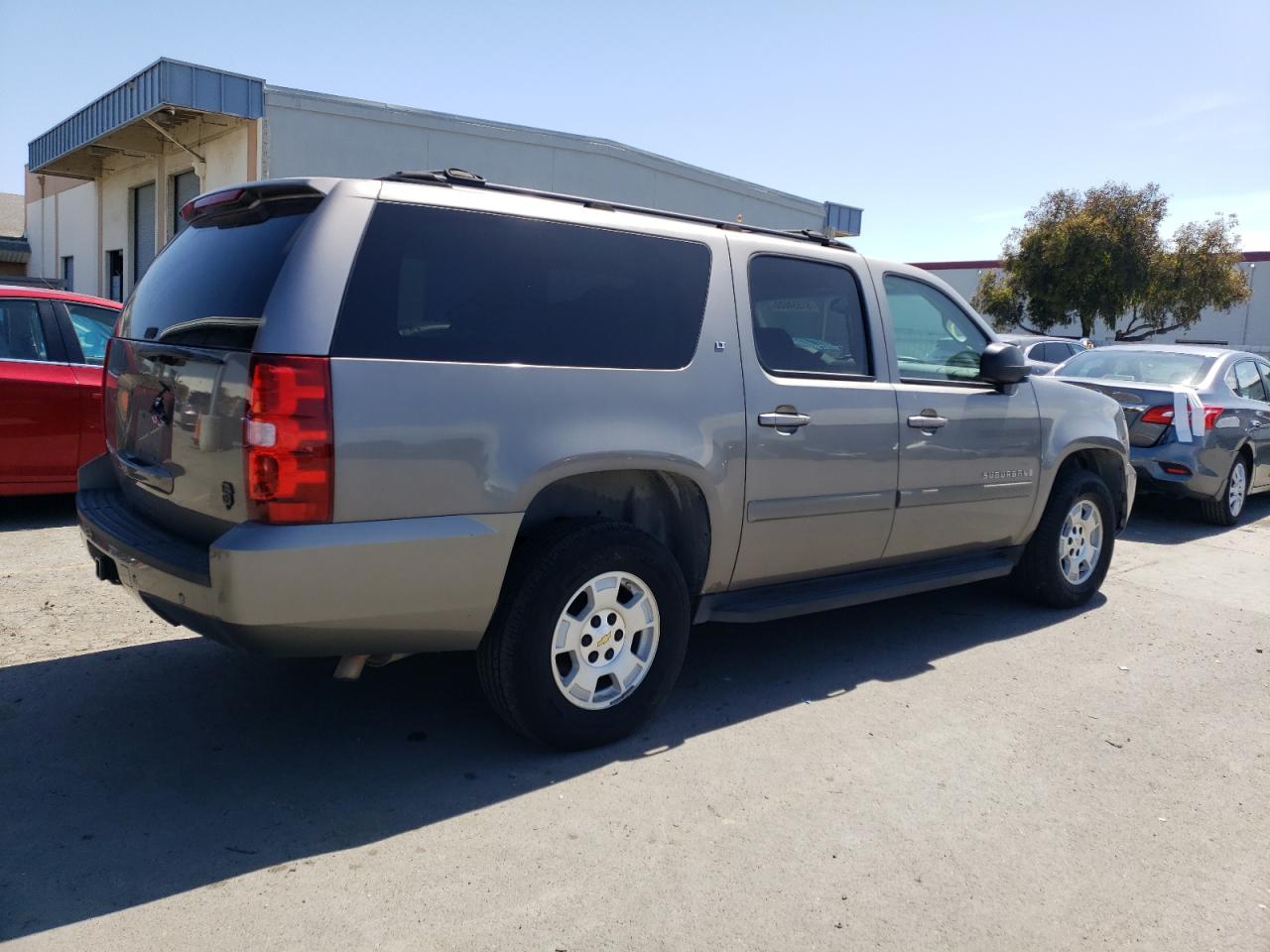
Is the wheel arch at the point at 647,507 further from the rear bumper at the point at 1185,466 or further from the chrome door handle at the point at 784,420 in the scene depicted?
the rear bumper at the point at 1185,466

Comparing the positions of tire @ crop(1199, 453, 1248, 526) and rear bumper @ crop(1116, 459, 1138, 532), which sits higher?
rear bumper @ crop(1116, 459, 1138, 532)

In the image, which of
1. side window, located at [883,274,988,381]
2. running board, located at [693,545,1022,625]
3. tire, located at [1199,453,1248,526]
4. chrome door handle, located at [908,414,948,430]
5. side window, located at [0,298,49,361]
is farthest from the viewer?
tire, located at [1199,453,1248,526]

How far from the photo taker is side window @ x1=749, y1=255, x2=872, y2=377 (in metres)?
4.23

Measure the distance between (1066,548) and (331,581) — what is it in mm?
4431

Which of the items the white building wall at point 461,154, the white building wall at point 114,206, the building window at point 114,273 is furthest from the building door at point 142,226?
the white building wall at point 461,154

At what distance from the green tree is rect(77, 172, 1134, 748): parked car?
113 feet

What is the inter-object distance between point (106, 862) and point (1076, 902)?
2.74 m

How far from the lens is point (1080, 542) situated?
594cm

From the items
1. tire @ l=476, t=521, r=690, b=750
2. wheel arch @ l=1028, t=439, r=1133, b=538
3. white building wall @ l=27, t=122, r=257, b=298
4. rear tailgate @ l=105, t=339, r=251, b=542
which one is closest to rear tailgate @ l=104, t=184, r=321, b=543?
rear tailgate @ l=105, t=339, r=251, b=542

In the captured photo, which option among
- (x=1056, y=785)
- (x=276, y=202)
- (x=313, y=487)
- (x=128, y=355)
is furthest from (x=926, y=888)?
(x=128, y=355)

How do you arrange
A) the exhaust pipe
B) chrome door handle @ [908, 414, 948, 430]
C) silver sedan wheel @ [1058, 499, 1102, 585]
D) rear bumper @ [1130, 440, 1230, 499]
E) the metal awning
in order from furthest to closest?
the metal awning
rear bumper @ [1130, 440, 1230, 499]
silver sedan wheel @ [1058, 499, 1102, 585]
chrome door handle @ [908, 414, 948, 430]
the exhaust pipe

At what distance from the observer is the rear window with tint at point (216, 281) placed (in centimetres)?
314

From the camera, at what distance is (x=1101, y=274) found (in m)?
35.3

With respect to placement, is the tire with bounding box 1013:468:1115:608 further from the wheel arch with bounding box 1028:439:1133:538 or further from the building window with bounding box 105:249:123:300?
the building window with bounding box 105:249:123:300
